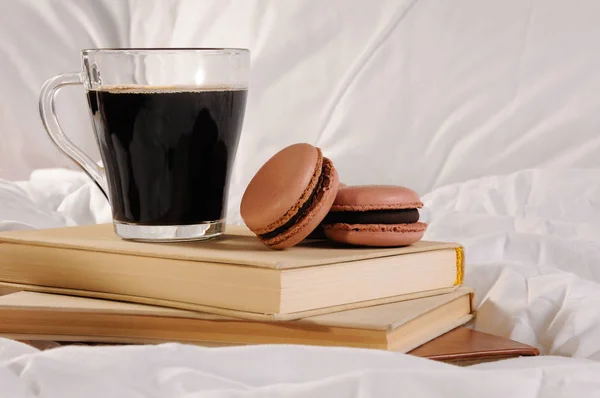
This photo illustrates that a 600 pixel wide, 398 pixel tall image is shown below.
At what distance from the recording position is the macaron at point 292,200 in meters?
0.89

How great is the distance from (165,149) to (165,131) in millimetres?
20

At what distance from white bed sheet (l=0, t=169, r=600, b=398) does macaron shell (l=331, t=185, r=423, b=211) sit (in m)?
0.18

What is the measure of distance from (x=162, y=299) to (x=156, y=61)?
269mm

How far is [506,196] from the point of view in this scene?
1.65 metres

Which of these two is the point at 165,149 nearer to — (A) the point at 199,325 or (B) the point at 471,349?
(A) the point at 199,325

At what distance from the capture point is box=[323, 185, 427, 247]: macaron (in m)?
0.92

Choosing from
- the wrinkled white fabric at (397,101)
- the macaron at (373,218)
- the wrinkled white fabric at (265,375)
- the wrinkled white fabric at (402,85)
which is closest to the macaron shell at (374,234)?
the macaron at (373,218)

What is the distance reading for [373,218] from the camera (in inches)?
36.7

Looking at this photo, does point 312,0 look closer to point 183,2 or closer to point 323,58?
point 323,58

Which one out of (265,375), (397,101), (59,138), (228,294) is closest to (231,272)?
(228,294)

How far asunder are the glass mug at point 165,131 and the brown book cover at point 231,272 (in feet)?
0.14

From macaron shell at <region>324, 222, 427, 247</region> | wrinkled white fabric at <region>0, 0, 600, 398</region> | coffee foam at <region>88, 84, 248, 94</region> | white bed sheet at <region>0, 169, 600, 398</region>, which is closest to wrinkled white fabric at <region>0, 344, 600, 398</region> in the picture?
white bed sheet at <region>0, 169, 600, 398</region>

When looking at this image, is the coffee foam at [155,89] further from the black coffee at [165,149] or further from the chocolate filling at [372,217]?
the chocolate filling at [372,217]

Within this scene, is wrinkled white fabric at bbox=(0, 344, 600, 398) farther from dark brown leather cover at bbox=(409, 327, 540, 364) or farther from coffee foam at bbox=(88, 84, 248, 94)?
coffee foam at bbox=(88, 84, 248, 94)
